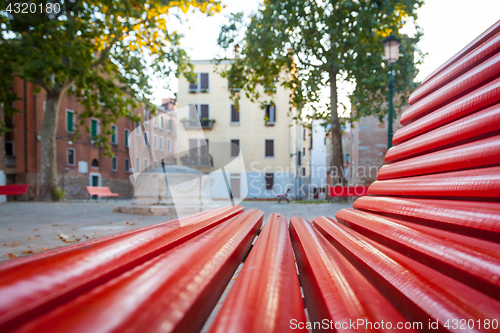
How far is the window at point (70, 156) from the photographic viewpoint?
24.5 meters

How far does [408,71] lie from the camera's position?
14.9 meters

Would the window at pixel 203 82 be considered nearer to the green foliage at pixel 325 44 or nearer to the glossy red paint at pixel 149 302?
the green foliage at pixel 325 44

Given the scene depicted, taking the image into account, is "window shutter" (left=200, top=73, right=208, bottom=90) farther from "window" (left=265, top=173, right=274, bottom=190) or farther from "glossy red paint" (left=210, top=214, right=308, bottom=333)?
"glossy red paint" (left=210, top=214, right=308, bottom=333)

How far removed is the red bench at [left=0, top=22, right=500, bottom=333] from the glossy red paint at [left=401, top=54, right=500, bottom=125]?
0.08ft

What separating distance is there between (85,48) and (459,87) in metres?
10.7

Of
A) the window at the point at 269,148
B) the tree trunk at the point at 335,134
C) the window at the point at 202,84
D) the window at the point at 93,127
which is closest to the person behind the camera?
the tree trunk at the point at 335,134

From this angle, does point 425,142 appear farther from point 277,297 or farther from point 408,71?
point 408,71

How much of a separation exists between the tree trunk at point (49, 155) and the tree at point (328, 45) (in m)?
8.54

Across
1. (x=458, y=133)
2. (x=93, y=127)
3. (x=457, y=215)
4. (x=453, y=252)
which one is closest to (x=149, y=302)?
(x=453, y=252)

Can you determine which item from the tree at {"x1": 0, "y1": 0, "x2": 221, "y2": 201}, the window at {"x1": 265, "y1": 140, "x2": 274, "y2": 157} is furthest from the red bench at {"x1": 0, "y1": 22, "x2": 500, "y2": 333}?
the window at {"x1": 265, "y1": 140, "x2": 274, "y2": 157}

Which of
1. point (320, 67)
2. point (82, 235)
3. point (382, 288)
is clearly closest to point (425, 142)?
point (382, 288)

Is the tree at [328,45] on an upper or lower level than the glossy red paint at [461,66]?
upper

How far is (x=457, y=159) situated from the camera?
122cm

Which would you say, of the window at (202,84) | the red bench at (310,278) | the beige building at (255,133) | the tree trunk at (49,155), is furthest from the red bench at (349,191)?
the window at (202,84)
